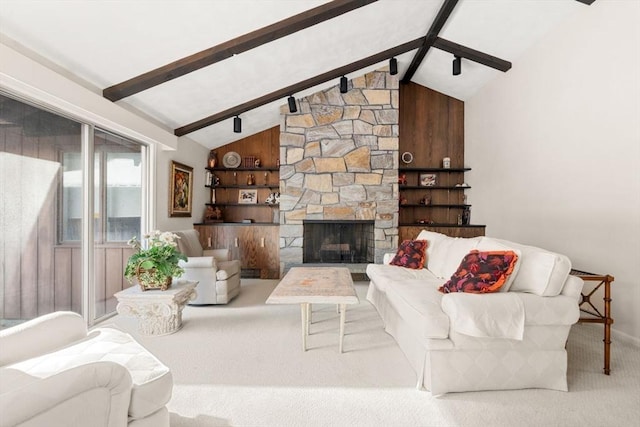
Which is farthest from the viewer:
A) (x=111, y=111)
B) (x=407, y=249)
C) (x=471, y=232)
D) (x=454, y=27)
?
(x=471, y=232)

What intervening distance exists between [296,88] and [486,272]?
12.2 feet

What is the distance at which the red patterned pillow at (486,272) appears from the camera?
83.0 inches

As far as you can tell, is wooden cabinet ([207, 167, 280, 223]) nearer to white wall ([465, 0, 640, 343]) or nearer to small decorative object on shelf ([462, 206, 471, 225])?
small decorative object on shelf ([462, 206, 471, 225])

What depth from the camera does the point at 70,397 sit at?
0.98 m

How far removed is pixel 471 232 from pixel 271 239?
10.7 feet

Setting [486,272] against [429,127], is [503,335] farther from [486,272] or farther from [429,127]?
[429,127]

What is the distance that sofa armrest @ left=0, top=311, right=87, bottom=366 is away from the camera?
139cm

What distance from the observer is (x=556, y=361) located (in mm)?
1994

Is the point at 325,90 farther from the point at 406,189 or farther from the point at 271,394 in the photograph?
the point at 271,394

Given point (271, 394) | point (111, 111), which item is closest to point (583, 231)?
point (271, 394)

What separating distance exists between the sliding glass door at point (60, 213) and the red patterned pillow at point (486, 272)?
324 centimetres

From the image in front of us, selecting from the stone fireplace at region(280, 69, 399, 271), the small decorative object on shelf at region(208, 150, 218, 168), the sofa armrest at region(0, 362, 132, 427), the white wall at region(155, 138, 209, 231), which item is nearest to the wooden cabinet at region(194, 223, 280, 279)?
the stone fireplace at region(280, 69, 399, 271)

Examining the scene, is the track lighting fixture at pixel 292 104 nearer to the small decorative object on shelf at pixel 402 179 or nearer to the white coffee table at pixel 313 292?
the small decorative object on shelf at pixel 402 179

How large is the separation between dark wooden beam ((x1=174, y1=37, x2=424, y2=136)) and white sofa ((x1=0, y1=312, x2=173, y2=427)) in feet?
11.6
